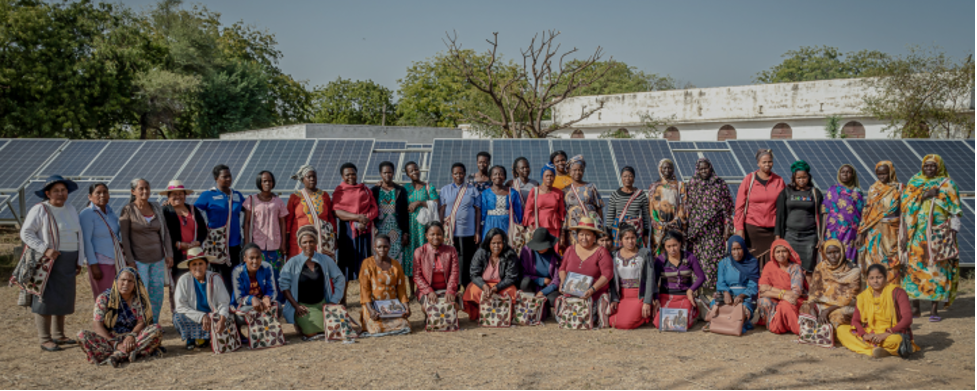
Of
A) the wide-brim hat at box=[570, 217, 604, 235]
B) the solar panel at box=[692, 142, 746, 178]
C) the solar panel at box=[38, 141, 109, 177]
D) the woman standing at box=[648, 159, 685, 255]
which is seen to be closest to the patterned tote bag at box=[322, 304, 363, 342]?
the wide-brim hat at box=[570, 217, 604, 235]

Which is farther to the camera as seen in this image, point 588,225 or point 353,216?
point 353,216

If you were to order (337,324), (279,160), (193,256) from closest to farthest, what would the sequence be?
1. (193,256)
2. (337,324)
3. (279,160)

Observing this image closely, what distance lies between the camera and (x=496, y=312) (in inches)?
247

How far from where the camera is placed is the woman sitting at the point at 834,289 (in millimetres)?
5504

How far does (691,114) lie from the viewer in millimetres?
29203

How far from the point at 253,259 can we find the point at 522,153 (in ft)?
16.1

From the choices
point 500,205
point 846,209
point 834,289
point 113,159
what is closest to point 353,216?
point 500,205

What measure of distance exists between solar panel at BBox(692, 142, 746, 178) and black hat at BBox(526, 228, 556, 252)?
12.5 ft

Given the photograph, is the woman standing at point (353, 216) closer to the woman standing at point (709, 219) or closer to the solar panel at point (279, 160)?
the solar panel at point (279, 160)

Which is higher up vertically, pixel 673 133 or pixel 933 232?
pixel 673 133

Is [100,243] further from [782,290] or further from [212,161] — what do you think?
[782,290]

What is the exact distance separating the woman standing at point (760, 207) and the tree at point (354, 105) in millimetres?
37859

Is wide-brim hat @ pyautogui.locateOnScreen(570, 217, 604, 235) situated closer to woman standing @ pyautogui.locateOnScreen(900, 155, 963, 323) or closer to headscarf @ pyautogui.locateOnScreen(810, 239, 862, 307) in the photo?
headscarf @ pyautogui.locateOnScreen(810, 239, 862, 307)

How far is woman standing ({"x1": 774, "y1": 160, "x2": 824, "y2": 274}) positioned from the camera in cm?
625
